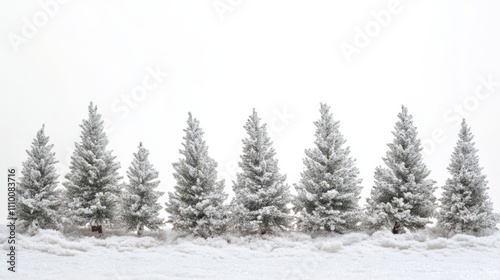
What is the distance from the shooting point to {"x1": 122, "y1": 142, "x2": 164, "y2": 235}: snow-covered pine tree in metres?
24.6

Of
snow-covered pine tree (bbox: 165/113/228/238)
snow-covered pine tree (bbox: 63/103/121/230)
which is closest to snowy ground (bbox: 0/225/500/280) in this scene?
snow-covered pine tree (bbox: 165/113/228/238)

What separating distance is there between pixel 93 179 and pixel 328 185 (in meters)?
13.5

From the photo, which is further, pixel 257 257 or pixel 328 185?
pixel 328 185

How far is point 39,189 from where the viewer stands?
25.7 meters

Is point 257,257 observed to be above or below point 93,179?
below

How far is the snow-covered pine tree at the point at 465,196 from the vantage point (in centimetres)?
2308

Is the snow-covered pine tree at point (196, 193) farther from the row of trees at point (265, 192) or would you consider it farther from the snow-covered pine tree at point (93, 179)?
the snow-covered pine tree at point (93, 179)

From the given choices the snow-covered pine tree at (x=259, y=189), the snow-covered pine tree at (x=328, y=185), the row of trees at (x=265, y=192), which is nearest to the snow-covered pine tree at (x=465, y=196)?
the row of trees at (x=265, y=192)

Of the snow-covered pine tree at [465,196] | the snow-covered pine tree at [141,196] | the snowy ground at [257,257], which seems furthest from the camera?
the snow-covered pine tree at [141,196]

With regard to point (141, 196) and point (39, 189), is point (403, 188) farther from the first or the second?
point (39, 189)

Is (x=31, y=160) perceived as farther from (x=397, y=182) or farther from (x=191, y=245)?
(x=397, y=182)

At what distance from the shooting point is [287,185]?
24719 mm

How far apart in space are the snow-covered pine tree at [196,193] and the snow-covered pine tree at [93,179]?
3817 mm

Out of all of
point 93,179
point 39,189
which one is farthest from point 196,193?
point 39,189
